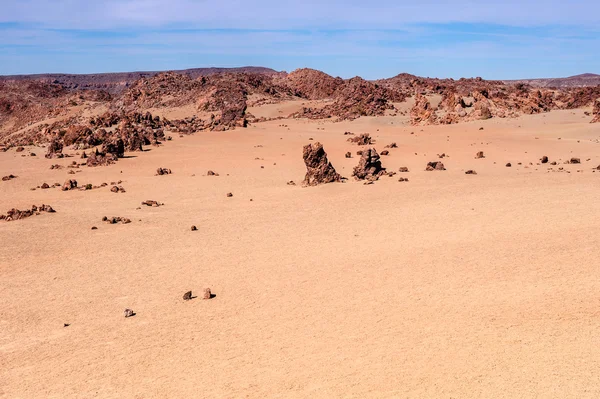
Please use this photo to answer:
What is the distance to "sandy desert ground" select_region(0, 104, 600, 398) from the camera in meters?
6.62

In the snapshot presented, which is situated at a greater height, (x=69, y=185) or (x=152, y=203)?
(x=69, y=185)

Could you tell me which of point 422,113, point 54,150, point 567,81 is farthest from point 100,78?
point 54,150

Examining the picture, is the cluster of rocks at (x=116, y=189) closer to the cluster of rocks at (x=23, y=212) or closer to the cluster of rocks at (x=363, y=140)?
the cluster of rocks at (x=23, y=212)

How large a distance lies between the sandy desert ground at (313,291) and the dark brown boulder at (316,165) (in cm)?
49

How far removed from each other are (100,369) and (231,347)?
1.59 metres

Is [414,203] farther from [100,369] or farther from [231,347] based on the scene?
[100,369]

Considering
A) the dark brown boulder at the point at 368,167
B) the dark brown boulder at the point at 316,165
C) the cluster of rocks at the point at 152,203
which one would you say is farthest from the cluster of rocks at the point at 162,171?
the dark brown boulder at the point at 368,167

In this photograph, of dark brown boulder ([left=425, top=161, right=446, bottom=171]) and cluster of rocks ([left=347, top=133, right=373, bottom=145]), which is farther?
cluster of rocks ([left=347, top=133, right=373, bottom=145])

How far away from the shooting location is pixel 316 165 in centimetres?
1870

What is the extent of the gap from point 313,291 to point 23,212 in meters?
9.41

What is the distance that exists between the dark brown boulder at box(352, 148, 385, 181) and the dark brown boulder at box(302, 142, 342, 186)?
1.02 m

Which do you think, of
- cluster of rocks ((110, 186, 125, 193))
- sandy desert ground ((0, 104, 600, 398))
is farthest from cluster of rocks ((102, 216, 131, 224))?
cluster of rocks ((110, 186, 125, 193))

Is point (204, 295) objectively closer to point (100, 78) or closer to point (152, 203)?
point (152, 203)

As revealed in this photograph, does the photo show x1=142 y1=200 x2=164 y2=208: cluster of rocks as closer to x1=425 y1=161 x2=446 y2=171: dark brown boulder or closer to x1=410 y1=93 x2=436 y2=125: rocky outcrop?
x1=425 y1=161 x2=446 y2=171: dark brown boulder
